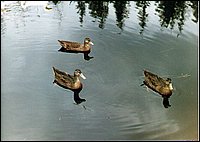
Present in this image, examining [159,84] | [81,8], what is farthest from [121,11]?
[159,84]

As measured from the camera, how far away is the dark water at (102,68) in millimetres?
12047

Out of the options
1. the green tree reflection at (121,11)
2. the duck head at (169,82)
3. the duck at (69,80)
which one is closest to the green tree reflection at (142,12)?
the green tree reflection at (121,11)

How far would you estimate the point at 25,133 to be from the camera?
11.7 m

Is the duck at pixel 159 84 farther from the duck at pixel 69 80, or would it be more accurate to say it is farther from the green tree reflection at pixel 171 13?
the green tree reflection at pixel 171 13

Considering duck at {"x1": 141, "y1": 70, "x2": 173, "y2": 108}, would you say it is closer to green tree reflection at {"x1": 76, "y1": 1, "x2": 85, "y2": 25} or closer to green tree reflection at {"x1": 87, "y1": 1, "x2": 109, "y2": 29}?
green tree reflection at {"x1": 87, "y1": 1, "x2": 109, "y2": 29}

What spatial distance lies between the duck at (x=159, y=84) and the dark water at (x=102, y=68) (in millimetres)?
205

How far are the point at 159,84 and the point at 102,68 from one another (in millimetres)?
2072

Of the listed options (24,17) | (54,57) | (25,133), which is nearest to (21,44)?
(54,57)

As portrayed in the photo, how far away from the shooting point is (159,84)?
1391 centimetres

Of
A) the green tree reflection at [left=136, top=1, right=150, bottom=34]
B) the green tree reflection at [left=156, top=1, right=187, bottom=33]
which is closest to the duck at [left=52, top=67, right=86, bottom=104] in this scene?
the green tree reflection at [left=136, top=1, right=150, bottom=34]

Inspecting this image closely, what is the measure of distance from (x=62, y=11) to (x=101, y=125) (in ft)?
30.4

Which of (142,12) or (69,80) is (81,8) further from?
(69,80)

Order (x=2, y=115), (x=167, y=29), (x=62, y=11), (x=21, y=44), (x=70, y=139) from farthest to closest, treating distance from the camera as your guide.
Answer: (x=62, y=11) → (x=167, y=29) → (x=21, y=44) → (x=2, y=115) → (x=70, y=139)

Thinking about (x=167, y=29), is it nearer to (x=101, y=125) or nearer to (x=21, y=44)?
(x=21, y=44)
